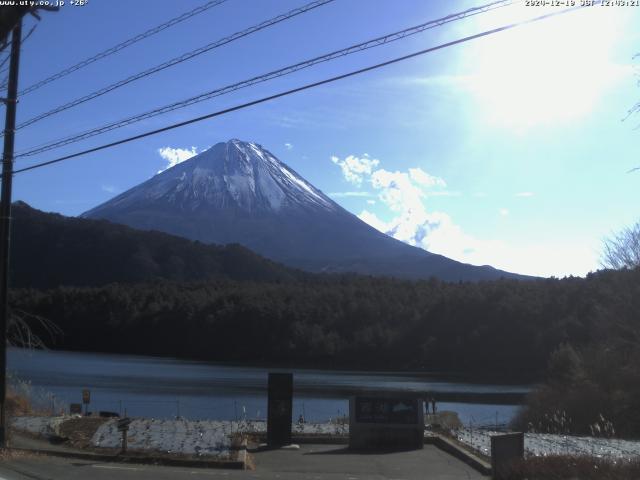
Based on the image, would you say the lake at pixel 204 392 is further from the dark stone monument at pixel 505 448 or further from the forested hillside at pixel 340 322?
the dark stone monument at pixel 505 448

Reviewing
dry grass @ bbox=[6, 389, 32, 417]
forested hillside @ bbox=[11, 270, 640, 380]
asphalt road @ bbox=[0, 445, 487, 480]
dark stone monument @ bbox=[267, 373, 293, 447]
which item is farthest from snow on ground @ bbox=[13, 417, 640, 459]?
forested hillside @ bbox=[11, 270, 640, 380]

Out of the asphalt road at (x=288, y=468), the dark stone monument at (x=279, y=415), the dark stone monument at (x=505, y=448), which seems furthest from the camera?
the dark stone monument at (x=279, y=415)

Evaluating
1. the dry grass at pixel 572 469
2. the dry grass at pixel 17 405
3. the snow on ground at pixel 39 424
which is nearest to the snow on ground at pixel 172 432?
the snow on ground at pixel 39 424

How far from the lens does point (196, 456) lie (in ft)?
51.8

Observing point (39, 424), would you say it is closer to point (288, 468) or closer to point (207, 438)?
point (207, 438)

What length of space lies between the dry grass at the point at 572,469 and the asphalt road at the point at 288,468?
2.07 metres

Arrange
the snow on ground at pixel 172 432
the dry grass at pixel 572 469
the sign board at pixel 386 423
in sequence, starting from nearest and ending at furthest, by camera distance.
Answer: the dry grass at pixel 572 469 < the snow on ground at pixel 172 432 < the sign board at pixel 386 423

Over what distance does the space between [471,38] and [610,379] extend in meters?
27.1

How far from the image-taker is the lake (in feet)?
122

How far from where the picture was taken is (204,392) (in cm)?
5041

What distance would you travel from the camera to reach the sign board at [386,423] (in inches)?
715

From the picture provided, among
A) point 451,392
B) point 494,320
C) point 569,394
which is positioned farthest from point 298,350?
point 569,394

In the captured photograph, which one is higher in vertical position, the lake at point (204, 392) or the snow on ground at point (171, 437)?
the snow on ground at point (171, 437)

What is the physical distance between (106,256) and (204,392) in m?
111
